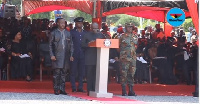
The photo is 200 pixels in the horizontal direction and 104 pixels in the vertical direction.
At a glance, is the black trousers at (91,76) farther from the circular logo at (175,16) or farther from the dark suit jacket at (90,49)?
the circular logo at (175,16)

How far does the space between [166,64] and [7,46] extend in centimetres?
468

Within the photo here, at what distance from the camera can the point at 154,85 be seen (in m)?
17.4

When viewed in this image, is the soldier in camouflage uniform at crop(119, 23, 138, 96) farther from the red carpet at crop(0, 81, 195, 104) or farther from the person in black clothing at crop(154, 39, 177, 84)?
the person in black clothing at crop(154, 39, 177, 84)

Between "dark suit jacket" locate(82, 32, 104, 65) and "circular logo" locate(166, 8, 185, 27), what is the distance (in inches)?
292

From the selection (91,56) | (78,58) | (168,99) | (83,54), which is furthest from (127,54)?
(168,99)

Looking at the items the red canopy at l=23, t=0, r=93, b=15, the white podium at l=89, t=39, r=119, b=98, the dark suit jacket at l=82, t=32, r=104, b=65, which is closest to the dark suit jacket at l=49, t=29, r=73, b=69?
the dark suit jacket at l=82, t=32, r=104, b=65

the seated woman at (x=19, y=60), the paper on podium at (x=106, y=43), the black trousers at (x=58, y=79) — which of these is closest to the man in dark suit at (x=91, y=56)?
the black trousers at (x=58, y=79)

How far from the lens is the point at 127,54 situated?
15.1 m

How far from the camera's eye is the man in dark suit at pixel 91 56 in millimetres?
14883

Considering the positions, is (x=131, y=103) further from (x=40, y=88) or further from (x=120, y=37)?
(x=40, y=88)

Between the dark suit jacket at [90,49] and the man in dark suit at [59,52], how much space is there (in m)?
0.49

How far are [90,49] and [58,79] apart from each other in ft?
3.49

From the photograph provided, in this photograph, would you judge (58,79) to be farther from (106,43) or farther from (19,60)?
(19,60)

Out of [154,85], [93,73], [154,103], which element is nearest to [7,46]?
[93,73]
